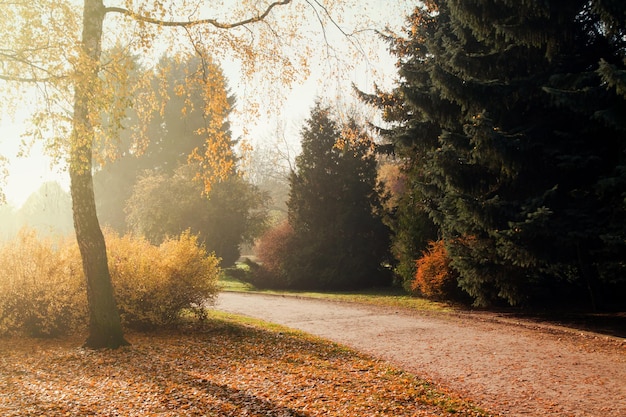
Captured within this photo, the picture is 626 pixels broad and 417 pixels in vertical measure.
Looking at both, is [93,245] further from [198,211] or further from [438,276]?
[198,211]

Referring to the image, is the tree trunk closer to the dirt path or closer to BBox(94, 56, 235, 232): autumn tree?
the dirt path

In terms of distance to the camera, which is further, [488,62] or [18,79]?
[488,62]

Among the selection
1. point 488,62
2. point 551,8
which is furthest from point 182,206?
point 551,8

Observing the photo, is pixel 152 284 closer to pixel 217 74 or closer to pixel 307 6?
pixel 217 74

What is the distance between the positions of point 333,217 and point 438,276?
9.11 m

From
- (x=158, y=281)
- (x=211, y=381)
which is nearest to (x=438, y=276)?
(x=158, y=281)

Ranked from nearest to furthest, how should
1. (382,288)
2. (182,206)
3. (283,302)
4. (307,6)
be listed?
(307,6), (283,302), (382,288), (182,206)

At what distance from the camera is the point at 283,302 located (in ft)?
52.7

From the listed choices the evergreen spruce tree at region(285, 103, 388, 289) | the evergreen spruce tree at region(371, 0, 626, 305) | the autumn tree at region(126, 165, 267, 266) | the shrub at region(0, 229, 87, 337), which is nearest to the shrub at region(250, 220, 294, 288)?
the evergreen spruce tree at region(285, 103, 388, 289)

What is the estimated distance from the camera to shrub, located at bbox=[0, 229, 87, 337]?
9.30m

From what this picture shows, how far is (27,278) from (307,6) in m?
8.48

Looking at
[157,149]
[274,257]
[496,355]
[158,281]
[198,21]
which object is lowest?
[496,355]

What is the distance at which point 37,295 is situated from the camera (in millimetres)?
9391

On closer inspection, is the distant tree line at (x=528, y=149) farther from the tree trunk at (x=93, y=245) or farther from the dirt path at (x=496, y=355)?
the tree trunk at (x=93, y=245)
